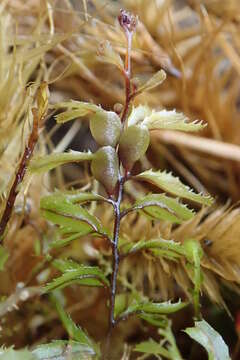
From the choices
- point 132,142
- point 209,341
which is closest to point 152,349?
point 209,341

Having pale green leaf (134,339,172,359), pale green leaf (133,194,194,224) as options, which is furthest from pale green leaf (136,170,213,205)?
pale green leaf (134,339,172,359)

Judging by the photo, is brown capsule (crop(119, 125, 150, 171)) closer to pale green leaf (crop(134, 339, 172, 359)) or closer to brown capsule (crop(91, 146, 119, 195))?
brown capsule (crop(91, 146, 119, 195))

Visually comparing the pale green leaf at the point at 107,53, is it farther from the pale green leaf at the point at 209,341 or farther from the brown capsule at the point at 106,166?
the pale green leaf at the point at 209,341

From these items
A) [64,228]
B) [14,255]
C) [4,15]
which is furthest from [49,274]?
[4,15]

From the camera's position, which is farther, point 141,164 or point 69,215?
point 141,164

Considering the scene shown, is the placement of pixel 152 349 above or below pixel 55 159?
below

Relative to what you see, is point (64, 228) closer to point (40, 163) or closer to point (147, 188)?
point (40, 163)

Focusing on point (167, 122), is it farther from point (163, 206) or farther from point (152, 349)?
point (152, 349)
